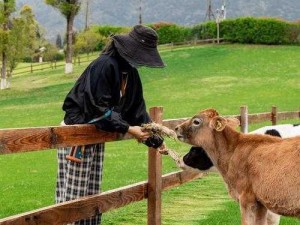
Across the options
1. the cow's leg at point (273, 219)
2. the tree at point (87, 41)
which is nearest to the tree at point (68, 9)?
the tree at point (87, 41)

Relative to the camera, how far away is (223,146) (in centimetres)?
657

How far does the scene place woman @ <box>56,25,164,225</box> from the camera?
5875mm

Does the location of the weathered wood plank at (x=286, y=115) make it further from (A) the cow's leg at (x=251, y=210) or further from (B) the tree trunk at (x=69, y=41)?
(B) the tree trunk at (x=69, y=41)

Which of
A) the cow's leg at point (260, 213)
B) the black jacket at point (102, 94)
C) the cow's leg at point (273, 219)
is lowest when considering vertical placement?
the cow's leg at point (273, 219)

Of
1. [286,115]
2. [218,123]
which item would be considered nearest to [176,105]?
[286,115]

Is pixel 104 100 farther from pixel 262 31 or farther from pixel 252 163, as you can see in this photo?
pixel 262 31

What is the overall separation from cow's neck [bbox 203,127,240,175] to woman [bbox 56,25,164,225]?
0.58 metres

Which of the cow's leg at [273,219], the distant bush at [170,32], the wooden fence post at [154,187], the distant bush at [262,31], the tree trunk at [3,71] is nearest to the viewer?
the wooden fence post at [154,187]

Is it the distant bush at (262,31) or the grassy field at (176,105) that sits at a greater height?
the distant bush at (262,31)

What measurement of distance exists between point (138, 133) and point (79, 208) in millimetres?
909

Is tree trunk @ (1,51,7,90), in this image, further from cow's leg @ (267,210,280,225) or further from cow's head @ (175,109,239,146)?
cow's head @ (175,109,239,146)

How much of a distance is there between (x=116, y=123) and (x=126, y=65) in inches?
23.0

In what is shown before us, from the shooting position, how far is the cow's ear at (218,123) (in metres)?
6.37

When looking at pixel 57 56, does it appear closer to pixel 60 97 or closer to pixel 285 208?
pixel 60 97
